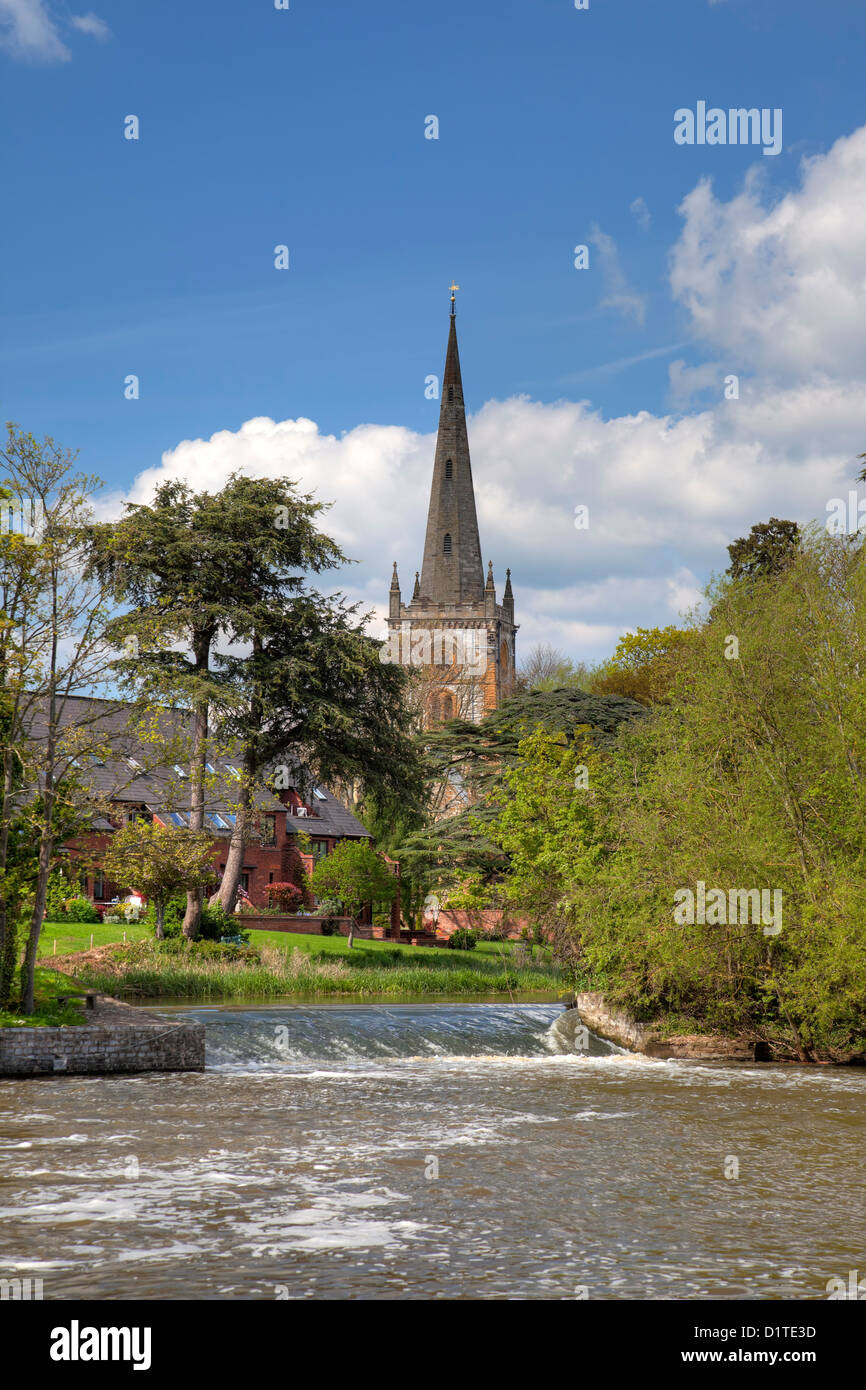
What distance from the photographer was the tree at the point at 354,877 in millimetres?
54125

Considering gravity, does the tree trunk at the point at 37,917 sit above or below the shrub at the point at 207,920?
above

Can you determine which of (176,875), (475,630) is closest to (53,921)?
(176,875)

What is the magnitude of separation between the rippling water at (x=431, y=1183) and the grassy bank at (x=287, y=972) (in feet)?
34.3

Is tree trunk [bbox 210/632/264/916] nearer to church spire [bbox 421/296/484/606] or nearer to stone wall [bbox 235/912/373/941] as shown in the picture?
stone wall [bbox 235/912/373/941]

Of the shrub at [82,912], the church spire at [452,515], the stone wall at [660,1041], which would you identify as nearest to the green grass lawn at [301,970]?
the shrub at [82,912]

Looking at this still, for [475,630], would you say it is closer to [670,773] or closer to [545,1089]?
[670,773]

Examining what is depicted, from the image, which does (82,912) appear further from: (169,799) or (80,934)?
(169,799)

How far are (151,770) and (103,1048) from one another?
4.80 metres

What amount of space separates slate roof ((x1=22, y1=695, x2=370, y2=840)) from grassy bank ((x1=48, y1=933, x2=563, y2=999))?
4.38m

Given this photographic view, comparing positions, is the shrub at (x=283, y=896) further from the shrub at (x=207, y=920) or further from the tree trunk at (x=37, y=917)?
the tree trunk at (x=37, y=917)

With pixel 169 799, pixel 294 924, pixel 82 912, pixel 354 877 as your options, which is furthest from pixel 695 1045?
pixel 354 877

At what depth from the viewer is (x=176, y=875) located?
1474 inches

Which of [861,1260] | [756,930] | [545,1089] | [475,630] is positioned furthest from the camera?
[475,630]

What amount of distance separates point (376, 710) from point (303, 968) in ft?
35.8
